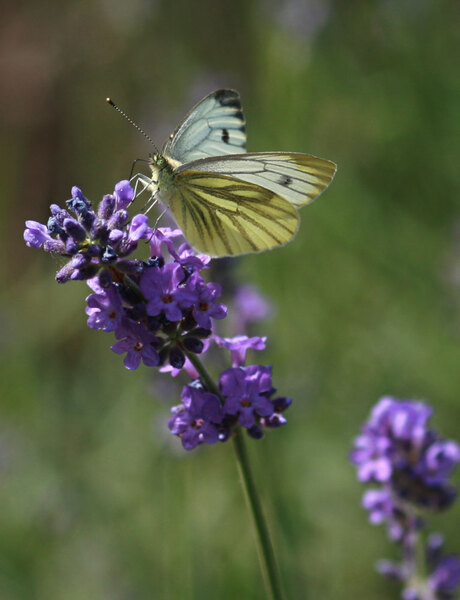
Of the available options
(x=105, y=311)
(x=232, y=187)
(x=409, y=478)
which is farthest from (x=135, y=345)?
(x=409, y=478)

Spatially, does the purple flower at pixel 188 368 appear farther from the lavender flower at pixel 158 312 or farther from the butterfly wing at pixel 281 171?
the butterfly wing at pixel 281 171

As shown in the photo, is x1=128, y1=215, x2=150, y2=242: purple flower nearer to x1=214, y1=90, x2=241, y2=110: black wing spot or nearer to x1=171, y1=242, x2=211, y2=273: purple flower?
x1=171, y1=242, x2=211, y2=273: purple flower

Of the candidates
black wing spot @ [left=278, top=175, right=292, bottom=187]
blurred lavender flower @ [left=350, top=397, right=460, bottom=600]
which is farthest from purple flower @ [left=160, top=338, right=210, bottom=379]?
black wing spot @ [left=278, top=175, right=292, bottom=187]

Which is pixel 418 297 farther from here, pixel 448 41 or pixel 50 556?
pixel 50 556

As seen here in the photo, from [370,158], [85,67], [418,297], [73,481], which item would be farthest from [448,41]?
[73,481]

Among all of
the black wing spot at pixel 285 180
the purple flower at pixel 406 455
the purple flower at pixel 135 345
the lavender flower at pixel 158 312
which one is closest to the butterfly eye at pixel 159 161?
the black wing spot at pixel 285 180
